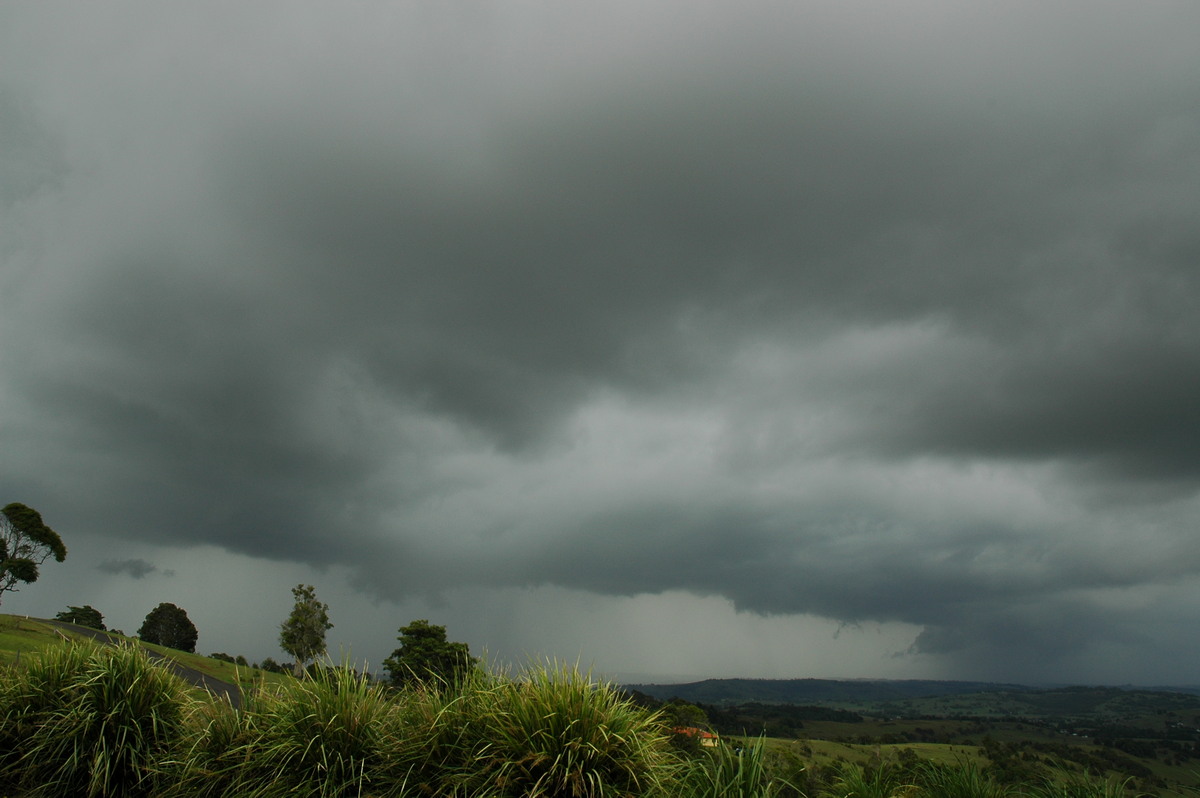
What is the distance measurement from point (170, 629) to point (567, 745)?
112m

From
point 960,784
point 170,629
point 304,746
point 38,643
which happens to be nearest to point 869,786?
point 960,784

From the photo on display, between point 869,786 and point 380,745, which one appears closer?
point 869,786

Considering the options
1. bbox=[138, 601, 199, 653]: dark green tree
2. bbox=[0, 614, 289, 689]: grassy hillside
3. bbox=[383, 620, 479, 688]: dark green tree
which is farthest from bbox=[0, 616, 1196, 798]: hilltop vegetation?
bbox=[138, 601, 199, 653]: dark green tree

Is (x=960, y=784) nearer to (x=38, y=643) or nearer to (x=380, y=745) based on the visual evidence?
(x=380, y=745)

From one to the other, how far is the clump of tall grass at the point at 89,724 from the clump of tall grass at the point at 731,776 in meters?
10.1

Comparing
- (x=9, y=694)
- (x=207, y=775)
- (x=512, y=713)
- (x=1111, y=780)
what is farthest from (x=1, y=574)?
(x=1111, y=780)

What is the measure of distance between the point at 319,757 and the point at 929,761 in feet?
32.2

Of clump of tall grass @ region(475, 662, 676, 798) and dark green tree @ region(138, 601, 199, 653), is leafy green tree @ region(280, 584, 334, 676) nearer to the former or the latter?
dark green tree @ region(138, 601, 199, 653)

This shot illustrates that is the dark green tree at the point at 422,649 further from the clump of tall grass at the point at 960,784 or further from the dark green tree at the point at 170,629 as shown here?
the clump of tall grass at the point at 960,784

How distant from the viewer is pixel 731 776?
31.2ft

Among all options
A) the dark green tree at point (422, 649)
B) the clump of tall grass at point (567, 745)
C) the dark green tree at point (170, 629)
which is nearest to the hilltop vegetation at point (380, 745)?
the clump of tall grass at point (567, 745)

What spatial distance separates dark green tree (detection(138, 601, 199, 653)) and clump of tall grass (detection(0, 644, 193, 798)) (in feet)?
318

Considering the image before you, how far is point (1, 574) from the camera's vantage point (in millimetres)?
75438

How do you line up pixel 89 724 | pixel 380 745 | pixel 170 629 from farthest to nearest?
pixel 170 629
pixel 89 724
pixel 380 745
